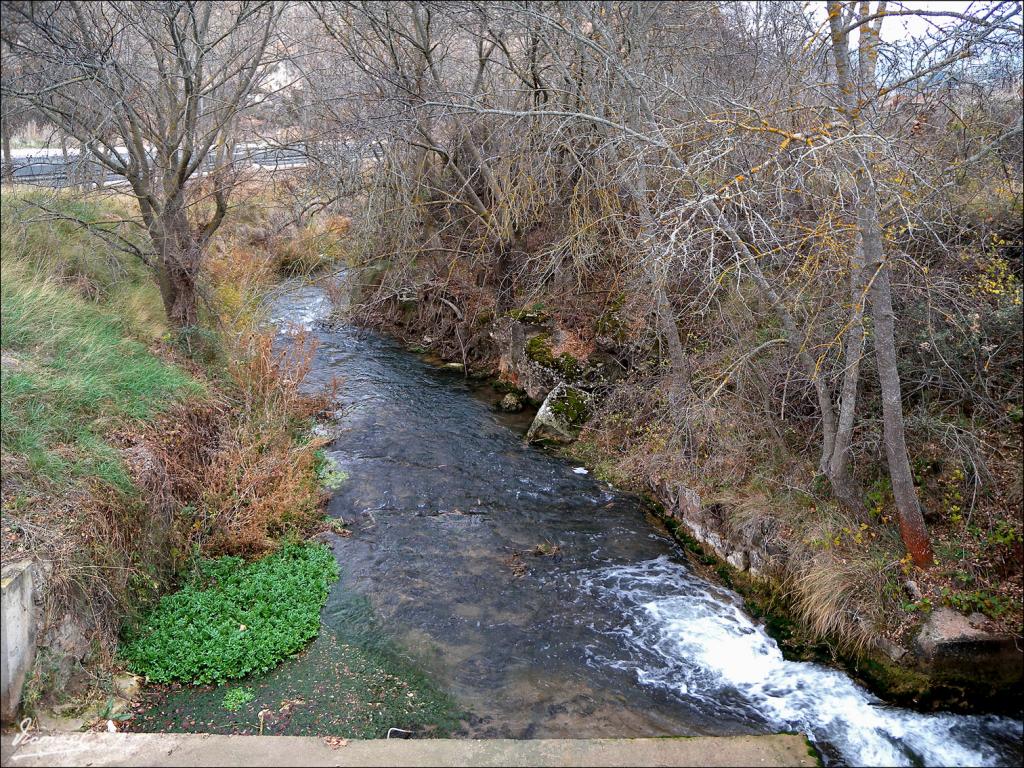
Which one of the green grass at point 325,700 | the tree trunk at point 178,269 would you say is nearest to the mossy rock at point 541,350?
the tree trunk at point 178,269

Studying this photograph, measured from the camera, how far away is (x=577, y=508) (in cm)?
949

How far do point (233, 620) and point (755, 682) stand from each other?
15.5 ft

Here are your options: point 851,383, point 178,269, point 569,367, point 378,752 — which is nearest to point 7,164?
point 178,269

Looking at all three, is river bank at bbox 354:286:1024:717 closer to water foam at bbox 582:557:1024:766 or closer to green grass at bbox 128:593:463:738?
water foam at bbox 582:557:1024:766

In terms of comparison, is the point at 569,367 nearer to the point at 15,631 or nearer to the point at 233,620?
the point at 233,620

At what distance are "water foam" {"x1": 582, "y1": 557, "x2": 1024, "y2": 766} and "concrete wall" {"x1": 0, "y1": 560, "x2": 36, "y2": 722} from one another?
14.7 ft

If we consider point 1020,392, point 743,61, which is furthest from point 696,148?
point 1020,392

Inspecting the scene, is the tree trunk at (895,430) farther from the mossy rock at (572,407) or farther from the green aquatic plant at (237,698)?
the green aquatic plant at (237,698)

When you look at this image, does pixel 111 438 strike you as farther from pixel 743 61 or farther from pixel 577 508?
pixel 743 61

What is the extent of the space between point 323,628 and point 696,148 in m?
7.36

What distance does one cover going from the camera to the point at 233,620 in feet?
21.9

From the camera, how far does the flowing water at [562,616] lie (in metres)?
5.88

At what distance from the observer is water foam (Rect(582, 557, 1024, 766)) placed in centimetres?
568

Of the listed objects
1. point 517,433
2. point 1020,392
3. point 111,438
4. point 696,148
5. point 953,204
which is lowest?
point 517,433
